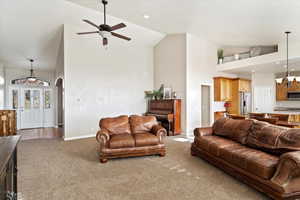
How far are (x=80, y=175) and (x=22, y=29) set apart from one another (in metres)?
5.14

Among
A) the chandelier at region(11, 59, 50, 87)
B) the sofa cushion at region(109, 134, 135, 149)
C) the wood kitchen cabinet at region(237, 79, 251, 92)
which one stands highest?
the chandelier at region(11, 59, 50, 87)

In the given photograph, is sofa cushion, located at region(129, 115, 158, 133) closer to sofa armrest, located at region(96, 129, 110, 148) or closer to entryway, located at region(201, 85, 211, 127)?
sofa armrest, located at region(96, 129, 110, 148)

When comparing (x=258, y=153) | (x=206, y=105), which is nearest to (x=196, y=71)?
(x=206, y=105)

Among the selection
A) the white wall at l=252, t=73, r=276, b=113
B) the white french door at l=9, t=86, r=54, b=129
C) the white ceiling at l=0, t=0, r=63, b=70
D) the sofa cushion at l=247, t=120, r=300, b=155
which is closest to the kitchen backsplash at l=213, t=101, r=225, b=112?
the white wall at l=252, t=73, r=276, b=113

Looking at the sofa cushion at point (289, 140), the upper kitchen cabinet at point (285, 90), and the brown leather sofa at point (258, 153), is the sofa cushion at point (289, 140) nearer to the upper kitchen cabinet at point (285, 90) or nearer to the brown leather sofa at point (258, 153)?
the brown leather sofa at point (258, 153)

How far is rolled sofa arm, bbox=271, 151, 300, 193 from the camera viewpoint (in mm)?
2010

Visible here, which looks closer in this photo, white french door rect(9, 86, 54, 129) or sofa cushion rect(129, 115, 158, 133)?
sofa cushion rect(129, 115, 158, 133)

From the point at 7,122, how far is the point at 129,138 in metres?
4.37

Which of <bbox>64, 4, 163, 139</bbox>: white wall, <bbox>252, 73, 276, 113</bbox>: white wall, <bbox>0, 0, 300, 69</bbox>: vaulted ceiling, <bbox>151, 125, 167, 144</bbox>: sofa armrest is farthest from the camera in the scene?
<bbox>252, 73, 276, 113</bbox>: white wall

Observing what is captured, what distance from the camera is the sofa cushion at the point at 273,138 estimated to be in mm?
2506

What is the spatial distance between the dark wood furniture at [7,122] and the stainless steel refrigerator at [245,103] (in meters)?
9.41

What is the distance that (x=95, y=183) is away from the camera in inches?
106

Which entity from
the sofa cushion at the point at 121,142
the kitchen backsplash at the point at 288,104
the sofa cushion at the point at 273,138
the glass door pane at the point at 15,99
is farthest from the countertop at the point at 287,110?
the glass door pane at the point at 15,99

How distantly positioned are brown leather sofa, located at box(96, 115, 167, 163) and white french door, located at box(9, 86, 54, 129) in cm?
657
